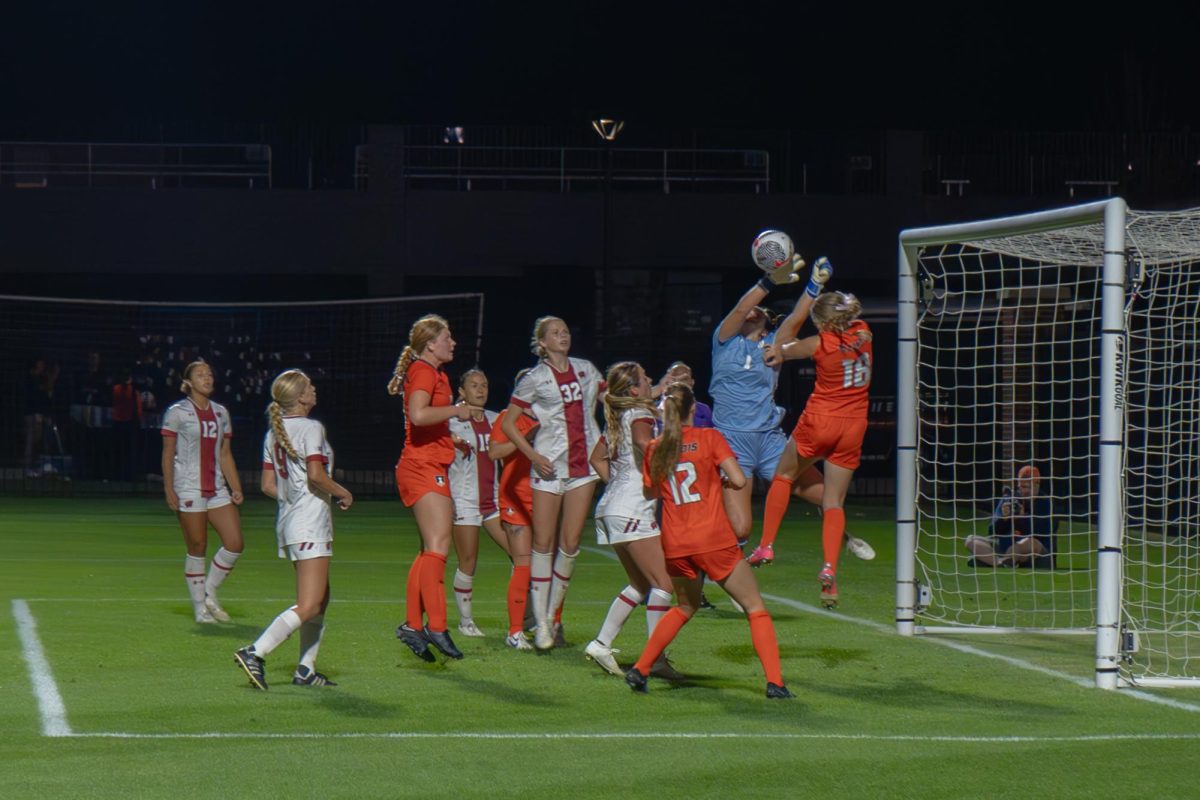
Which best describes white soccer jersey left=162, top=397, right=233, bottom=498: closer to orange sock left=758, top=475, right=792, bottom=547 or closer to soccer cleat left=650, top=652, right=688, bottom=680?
orange sock left=758, top=475, right=792, bottom=547

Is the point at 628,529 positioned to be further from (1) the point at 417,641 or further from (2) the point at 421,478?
(1) the point at 417,641

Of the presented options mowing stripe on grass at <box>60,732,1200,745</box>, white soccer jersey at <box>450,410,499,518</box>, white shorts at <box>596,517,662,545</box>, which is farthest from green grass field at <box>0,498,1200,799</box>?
white soccer jersey at <box>450,410,499,518</box>

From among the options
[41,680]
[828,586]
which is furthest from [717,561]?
[41,680]

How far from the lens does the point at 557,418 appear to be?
32.7 feet

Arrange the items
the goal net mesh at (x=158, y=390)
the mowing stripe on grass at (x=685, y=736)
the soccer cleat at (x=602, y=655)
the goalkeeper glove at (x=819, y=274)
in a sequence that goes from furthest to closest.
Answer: the goal net mesh at (x=158, y=390) → the goalkeeper glove at (x=819, y=274) → the soccer cleat at (x=602, y=655) → the mowing stripe on grass at (x=685, y=736)

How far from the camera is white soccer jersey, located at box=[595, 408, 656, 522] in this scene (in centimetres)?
873

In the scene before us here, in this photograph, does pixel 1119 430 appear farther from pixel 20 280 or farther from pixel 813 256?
pixel 20 280

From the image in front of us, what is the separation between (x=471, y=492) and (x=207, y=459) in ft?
7.56

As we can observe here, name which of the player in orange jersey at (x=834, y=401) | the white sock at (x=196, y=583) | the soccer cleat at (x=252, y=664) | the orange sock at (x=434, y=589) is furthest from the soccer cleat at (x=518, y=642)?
the white sock at (x=196, y=583)

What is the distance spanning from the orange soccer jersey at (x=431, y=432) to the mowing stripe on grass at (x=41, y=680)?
2.30 m

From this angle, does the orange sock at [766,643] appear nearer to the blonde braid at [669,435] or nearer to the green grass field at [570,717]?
the green grass field at [570,717]

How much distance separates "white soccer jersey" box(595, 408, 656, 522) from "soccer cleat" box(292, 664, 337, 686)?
69.8 inches

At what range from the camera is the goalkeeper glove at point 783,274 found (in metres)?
9.78

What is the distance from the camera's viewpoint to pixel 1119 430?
892cm
